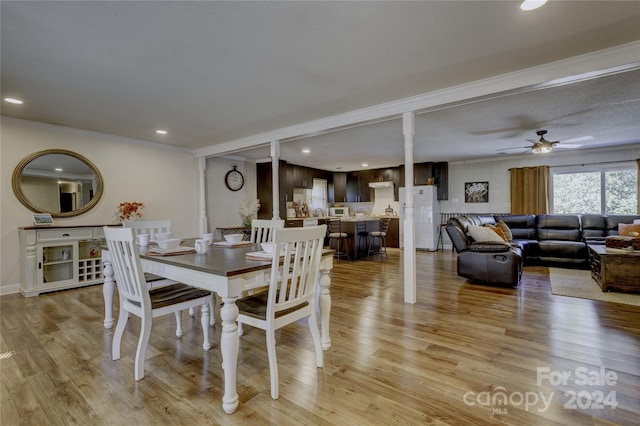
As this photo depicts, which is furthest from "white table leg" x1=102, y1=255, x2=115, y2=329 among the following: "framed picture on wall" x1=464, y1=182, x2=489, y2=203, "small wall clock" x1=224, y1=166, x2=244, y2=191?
"framed picture on wall" x1=464, y1=182, x2=489, y2=203

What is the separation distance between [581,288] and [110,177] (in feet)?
23.2

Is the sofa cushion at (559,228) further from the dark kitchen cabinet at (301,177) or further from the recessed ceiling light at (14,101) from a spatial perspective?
the recessed ceiling light at (14,101)

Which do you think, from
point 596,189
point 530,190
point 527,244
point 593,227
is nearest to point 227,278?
point 527,244

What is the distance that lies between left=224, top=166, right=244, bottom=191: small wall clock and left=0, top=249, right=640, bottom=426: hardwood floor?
153 inches

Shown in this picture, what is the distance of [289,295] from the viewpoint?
72.4 inches

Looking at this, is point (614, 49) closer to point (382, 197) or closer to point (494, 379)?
point (494, 379)

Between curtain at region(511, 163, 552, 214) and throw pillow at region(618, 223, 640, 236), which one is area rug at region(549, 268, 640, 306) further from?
curtain at region(511, 163, 552, 214)

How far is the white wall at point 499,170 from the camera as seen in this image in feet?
19.4

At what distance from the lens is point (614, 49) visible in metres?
2.33

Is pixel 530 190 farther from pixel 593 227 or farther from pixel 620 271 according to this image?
pixel 620 271

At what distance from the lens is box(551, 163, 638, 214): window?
577 cm

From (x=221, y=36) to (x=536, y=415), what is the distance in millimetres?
3044

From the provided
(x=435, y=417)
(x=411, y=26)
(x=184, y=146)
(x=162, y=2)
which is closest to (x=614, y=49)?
(x=411, y=26)

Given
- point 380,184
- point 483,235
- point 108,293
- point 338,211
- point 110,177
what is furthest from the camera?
point 338,211
